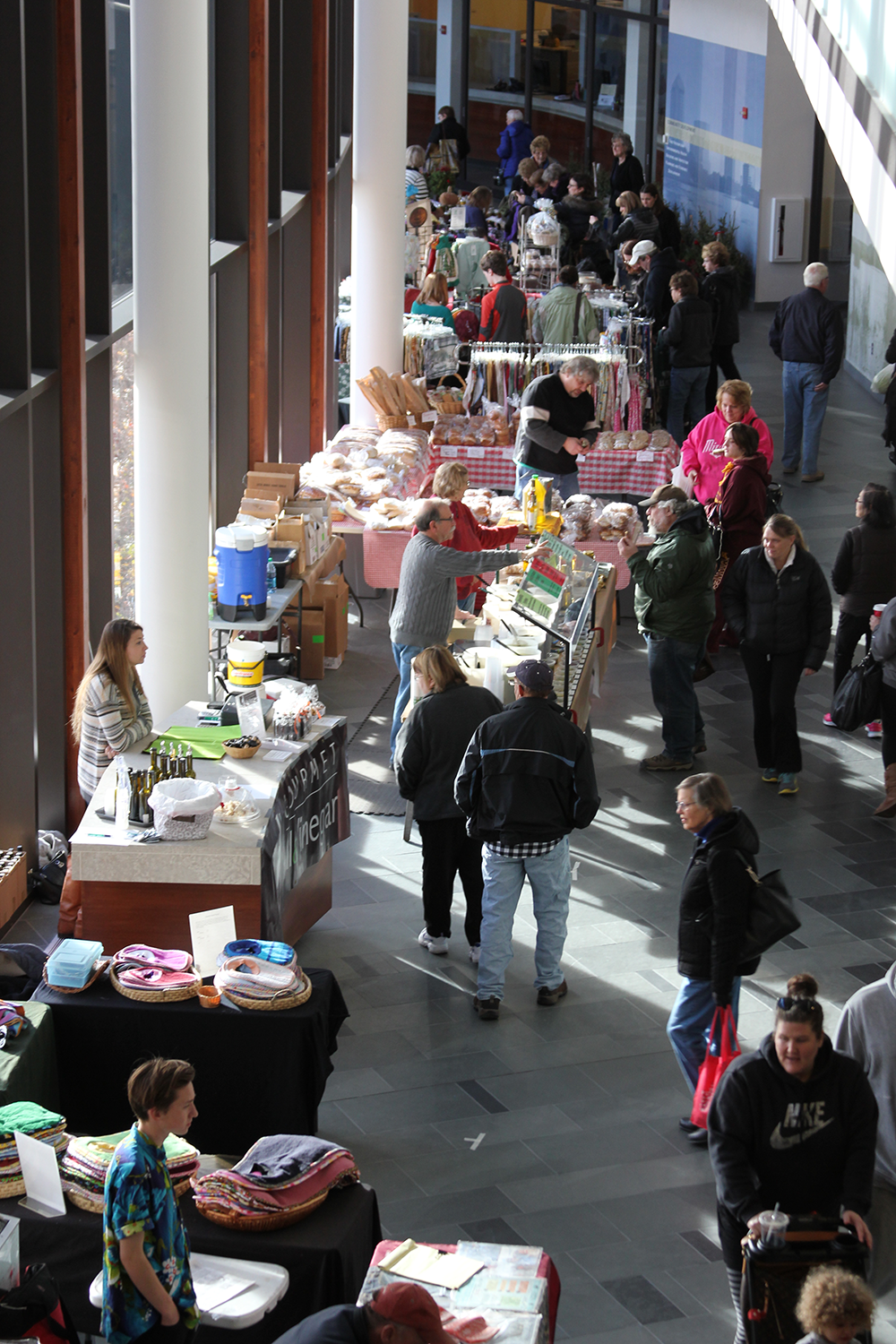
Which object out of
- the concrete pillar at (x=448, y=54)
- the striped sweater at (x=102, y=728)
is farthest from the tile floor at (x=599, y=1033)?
the concrete pillar at (x=448, y=54)

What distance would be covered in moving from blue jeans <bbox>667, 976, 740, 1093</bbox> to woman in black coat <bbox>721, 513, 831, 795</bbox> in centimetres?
325

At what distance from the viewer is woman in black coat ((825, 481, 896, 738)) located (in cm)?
866

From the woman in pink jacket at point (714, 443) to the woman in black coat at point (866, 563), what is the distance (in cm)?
160

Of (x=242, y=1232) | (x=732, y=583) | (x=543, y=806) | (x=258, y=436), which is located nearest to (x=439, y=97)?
(x=258, y=436)

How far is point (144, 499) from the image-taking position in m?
7.71

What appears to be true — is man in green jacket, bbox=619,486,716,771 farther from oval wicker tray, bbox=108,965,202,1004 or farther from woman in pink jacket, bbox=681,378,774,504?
oval wicker tray, bbox=108,965,202,1004

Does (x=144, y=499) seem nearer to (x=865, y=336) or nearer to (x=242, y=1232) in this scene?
(x=242, y=1232)

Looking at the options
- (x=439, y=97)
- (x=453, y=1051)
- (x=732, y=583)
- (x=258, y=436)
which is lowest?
(x=453, y=1051)

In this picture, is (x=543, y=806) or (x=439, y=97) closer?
(x=543, y=806)

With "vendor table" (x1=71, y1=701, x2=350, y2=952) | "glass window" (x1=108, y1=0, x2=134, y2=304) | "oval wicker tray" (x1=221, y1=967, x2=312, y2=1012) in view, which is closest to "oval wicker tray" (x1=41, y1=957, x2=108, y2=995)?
"oval wicker tray" (x1=221, y1=967, x2=312, y2=1012)

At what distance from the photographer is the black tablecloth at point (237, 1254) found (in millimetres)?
4164

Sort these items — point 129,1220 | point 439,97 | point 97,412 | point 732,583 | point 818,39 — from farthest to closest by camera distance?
point 439,97 → point 818,39 → point 732,583 → point 97,412 → point 129,1220

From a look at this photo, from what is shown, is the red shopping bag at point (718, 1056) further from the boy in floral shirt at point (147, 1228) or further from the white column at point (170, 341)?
the white column at point (170, 341)

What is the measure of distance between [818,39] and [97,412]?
5.00 m
